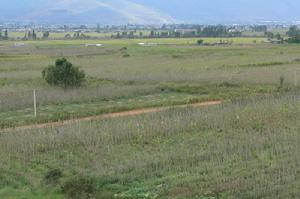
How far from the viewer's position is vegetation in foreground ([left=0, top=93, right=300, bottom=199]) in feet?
39.5

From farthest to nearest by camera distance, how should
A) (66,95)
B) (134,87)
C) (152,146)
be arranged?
(134,87)
(66,95)
(152,146)

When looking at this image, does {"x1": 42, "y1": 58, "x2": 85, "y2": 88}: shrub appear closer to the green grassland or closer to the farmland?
the green grassland

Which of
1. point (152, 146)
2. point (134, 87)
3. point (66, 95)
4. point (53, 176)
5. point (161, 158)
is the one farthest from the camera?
point (134, 87)

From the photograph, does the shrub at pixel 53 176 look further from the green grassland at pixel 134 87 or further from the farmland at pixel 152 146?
the green grassland at pixel 134 87

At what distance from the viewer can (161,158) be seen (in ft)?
47.1

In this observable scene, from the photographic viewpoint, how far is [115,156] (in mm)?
14961

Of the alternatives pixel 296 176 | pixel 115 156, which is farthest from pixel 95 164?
pixel 296 176

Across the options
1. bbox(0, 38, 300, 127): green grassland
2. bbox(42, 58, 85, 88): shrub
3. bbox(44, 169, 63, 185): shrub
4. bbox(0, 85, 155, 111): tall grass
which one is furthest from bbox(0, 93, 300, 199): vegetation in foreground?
bbox(42, 58, 85, 88): shrub

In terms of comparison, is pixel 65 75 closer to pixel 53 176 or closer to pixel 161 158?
pixel 161 158

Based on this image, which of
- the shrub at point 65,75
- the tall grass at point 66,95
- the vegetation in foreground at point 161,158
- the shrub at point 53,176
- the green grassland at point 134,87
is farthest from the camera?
the shrub at point 65,75

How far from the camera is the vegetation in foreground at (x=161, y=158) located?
1204 centimetres

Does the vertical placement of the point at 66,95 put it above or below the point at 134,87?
above

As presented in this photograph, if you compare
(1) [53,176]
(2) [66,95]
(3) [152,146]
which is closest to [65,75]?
(2) [66,95]

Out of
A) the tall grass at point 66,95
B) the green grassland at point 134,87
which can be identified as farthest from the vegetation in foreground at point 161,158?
the tall grass at point 66,95
